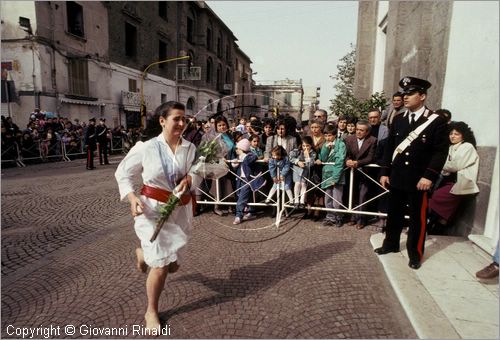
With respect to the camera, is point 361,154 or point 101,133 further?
point 101,133

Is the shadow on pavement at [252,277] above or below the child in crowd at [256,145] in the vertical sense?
below

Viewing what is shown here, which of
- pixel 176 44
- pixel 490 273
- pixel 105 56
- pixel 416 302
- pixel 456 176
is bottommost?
pixel 416 302

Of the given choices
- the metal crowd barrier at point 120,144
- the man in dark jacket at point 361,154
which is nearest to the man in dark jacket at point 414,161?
the man in dark jacket at point 361,154

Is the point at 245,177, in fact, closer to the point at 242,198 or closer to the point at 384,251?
the point at 242,198

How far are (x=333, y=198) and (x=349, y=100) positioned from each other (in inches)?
234

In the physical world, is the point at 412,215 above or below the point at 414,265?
above

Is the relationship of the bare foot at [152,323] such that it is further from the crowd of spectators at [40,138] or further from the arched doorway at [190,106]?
the arched doorway at [190,106]

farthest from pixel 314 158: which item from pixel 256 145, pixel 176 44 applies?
pixel 176 44

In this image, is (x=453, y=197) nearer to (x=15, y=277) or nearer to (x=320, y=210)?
(x=320, y=210)

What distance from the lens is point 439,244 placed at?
Result: 4.34 metres

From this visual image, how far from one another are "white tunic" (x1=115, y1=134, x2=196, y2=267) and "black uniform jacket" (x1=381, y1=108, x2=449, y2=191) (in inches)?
105

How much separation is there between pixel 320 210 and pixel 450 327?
3323 mm

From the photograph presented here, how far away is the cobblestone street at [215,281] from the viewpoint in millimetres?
2721

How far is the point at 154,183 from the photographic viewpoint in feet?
8.73
